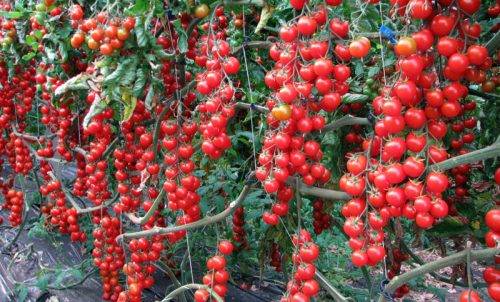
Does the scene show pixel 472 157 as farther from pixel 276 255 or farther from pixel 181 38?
pixel 276 255

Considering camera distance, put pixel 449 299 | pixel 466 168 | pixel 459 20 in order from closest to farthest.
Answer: pixel 459 20 → pixel 466 168 → pixel 449 299

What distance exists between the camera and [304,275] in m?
1.06

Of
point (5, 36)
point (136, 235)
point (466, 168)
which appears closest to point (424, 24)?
point (466, 168)

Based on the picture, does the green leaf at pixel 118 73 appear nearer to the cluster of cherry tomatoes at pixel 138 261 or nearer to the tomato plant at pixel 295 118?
the tomato plant at pixel 295 118

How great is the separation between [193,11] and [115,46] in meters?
0.22

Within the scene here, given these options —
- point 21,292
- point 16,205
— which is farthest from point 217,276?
point 16,205

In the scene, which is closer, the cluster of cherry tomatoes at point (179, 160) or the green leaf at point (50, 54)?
the cluster of cherry tomatoes at point (179, 160)

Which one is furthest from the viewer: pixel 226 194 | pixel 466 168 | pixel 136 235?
pixel 226 194

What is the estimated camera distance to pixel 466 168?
1.17 meters

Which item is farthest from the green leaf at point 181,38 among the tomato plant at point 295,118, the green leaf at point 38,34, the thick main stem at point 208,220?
the green leaf at point 38,34

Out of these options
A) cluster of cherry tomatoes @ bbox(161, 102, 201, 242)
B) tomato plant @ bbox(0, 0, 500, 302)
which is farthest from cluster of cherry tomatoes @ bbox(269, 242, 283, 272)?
cluster of cherry tomatoes @ bbox(161, 102, 201, 242)

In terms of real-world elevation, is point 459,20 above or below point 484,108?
above

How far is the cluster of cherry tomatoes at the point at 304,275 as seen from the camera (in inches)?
41.8

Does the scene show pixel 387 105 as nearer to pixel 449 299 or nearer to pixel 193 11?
pixel 193 11
